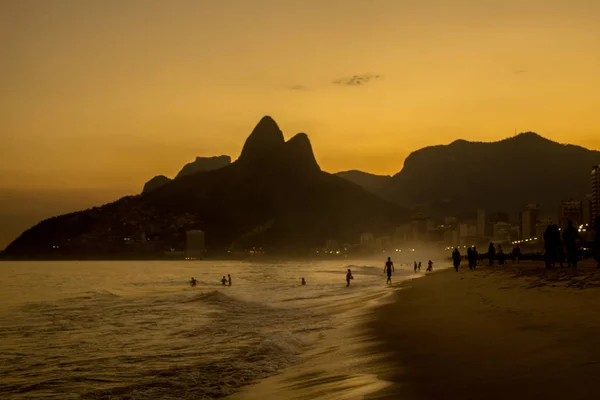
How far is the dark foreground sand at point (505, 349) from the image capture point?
674 cm

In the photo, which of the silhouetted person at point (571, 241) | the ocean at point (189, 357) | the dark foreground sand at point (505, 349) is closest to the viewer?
the dark foreground sand at point (505, 349)

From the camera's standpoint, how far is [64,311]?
103 ft

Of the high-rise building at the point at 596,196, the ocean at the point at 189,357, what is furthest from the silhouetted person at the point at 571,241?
the high-rise building at the point at 596,196

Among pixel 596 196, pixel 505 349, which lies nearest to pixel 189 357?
pixel 505 349

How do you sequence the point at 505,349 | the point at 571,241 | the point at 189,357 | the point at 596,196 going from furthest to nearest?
1. the point at 596,196
2. the point at 571,241
3. the point at 189,357
4. the point at 505,349

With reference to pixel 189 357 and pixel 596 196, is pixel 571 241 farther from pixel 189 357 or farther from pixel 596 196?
pixel 596 196

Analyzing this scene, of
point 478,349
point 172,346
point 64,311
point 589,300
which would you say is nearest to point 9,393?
point 172,346

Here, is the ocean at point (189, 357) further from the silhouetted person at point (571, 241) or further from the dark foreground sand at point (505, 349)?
the silhouetted person at point (571, 241)

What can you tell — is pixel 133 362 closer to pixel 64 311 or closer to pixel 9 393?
pixel 9 393

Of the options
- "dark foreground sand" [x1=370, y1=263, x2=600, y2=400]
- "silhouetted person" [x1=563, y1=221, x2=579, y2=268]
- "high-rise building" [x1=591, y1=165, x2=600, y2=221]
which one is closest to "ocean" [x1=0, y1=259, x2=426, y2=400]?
"dark foreground sand" [x1=370, y1=263, x2=600, y2=400]

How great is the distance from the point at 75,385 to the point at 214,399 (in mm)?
3754

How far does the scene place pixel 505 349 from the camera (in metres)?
9.37

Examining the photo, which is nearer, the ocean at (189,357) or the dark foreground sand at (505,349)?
the dark foreground sand at (505,349)

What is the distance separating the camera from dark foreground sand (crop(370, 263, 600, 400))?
6738mm
